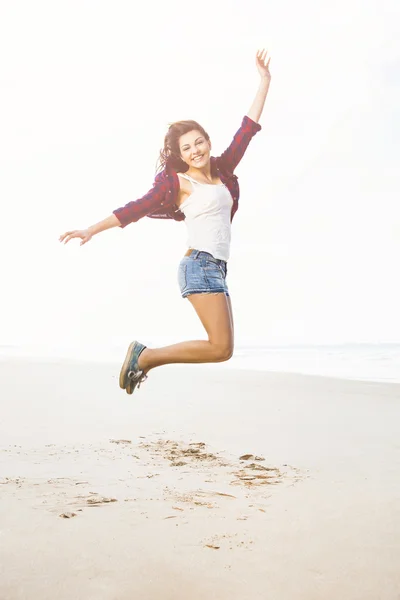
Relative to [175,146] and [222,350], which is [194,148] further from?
[222,350]

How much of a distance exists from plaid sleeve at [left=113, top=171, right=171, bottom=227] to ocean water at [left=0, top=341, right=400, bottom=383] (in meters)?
7.19

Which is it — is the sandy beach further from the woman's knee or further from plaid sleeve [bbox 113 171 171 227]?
plaid sleeve [bbox 113 171 171 227]

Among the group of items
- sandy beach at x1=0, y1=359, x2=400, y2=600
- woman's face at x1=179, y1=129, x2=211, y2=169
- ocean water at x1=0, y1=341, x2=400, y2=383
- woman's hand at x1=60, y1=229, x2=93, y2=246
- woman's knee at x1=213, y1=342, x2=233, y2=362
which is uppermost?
woman's face at x1=179, y1=129, x2=211, y2=169

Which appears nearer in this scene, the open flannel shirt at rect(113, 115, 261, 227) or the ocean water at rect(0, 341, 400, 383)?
the open flannel shirt at rect(113, 115, 261, 227)

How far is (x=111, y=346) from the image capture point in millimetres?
17625

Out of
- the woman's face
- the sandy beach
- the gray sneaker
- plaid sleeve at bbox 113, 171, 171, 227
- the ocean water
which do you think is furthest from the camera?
the ocean water

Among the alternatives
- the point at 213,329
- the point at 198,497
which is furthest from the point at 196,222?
the point at 198,497

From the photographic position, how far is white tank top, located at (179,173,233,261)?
2.90 meters

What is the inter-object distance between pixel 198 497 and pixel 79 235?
176cm

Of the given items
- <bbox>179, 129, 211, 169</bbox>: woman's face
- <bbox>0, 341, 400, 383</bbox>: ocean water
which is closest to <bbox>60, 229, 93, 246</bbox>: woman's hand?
<bbox>179, 129, 211, 169</bbox>: woman's face

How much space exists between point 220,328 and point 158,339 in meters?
15.6

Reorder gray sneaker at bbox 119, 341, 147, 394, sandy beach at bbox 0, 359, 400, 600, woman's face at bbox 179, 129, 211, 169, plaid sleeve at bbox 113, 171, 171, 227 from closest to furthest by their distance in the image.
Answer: sandy beach at bbox 0, 359, 400, 600 → plaid sleeve at bbox 113, 171, 171, 227 → woman's face at bbox 179, 129, 211, 169 → gray sneaker at bbox 119, 341, 147, 394

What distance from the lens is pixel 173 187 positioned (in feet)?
9.64

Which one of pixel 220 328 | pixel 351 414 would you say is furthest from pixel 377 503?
pixel 351 414
